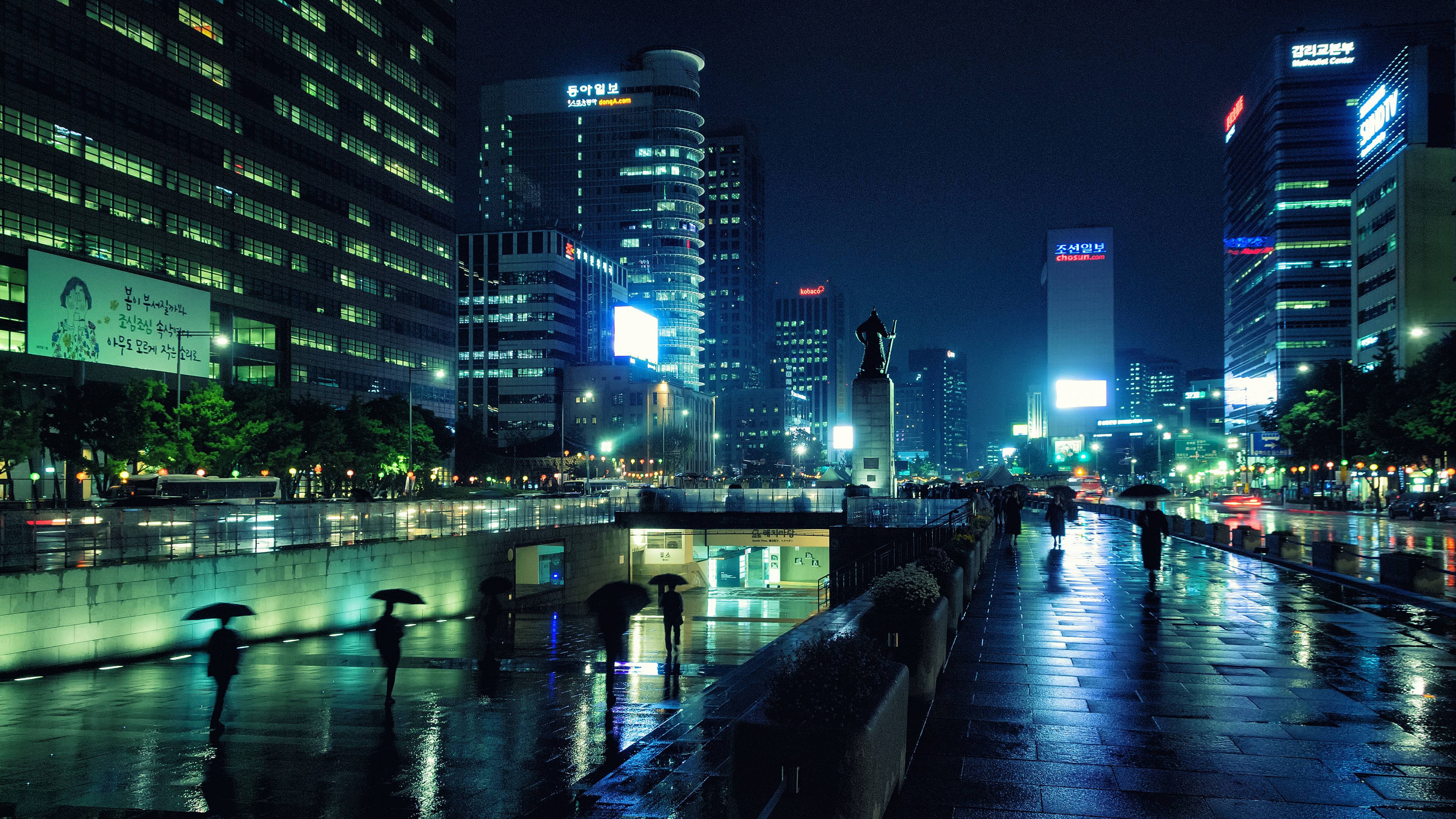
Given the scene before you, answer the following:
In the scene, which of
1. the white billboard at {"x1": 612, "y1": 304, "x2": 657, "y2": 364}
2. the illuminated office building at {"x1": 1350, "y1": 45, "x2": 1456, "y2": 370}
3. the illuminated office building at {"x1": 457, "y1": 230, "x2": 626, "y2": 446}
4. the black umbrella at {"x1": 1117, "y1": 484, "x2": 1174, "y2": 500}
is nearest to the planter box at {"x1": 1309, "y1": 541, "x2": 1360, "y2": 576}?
the black umbrella at {"x1": 1117, "y1": 484, "x2": 1174, "y2": 500}

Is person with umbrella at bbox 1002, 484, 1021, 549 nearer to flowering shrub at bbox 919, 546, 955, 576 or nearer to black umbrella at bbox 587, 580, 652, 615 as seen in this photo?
flowering shrub at bbox 919, 546, 955, 576

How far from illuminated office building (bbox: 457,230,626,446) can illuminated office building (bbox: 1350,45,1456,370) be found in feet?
359

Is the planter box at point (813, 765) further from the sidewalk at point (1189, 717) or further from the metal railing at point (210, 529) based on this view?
the metal railing at point (210, 529)

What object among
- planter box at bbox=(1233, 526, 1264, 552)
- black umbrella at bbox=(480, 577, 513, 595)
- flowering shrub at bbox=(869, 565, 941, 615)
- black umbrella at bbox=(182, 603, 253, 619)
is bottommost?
planter box at bbox=(1233, 526, 1264, 552)

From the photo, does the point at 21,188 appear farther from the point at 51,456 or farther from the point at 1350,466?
the point at 1350,466

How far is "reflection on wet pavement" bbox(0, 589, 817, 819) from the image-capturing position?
862 cm

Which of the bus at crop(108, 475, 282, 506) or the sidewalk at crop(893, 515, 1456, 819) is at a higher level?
the bus at crop(108, 475, 282, 506)

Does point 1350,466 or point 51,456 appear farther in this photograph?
point 1350,466

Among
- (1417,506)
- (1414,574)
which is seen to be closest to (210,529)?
(1414,574)

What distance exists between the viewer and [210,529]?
22203 millimetres

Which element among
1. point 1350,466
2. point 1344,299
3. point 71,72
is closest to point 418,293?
point 71,72

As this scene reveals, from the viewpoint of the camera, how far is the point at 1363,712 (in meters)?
10.5

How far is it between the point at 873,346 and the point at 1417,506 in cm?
3423

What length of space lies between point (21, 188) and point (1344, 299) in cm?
17209
